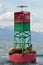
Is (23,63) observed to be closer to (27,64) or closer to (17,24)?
(27,64)

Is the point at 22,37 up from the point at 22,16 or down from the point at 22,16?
down

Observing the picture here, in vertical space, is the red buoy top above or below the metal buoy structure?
above

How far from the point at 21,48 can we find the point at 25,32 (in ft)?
11.1

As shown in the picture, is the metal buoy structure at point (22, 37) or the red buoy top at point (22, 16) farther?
the red buoy top at point (22, 16)

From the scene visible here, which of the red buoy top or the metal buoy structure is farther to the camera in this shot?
the red buoy top

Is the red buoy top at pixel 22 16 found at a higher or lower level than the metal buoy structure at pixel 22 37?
higher

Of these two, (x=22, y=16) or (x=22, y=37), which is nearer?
(x=22, y=16)

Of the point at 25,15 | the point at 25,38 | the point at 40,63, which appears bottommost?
the point at 40,63

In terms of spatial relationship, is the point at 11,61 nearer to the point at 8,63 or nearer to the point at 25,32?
the point at 8,63

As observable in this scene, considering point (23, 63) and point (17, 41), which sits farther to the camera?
point (17, 41)

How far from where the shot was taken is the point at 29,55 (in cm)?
7444

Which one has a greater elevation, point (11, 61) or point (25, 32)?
point (25, 32)

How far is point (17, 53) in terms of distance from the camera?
76000 mm

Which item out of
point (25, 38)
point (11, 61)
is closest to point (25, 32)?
point (25, 38)
